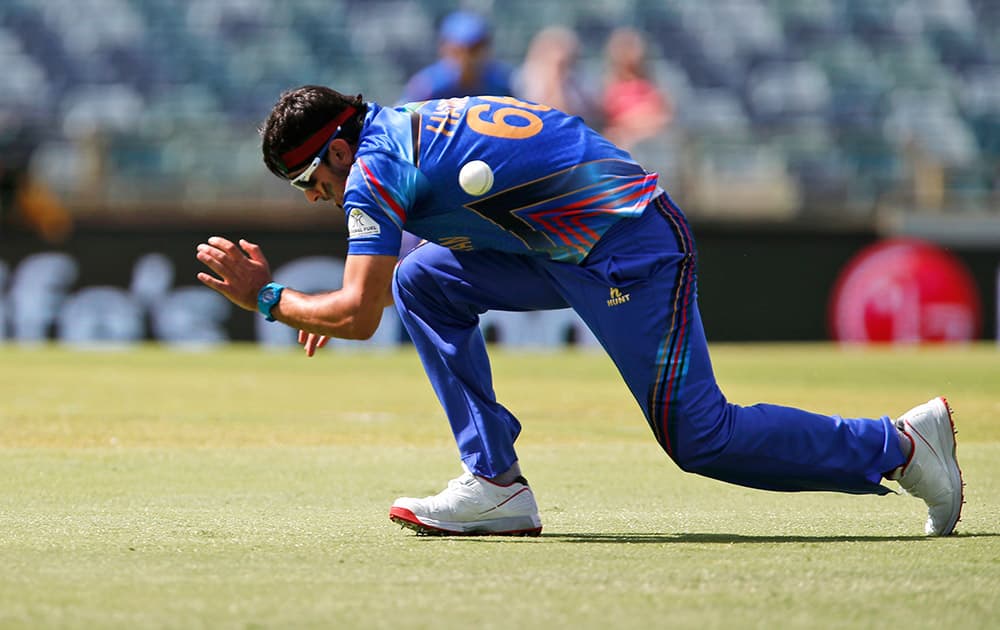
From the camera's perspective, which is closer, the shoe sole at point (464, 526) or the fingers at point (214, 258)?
the fingers at point (214, 258)

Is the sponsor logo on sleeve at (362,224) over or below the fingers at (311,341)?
over

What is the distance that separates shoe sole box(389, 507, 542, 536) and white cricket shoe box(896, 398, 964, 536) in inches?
48.5

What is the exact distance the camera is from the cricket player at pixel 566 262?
191 inches

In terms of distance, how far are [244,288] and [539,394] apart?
21.4ft

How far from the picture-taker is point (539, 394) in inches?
447

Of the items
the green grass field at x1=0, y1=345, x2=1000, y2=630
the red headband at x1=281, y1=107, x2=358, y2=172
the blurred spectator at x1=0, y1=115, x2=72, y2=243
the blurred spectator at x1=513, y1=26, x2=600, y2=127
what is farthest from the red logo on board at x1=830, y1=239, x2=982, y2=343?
the red headband at x1=281, y1=107, x2=358, y2=172

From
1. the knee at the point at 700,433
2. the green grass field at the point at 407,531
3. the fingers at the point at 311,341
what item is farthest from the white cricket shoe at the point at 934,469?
the fingers at the point at 311,341

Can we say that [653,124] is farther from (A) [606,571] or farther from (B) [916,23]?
(A) [606,571]

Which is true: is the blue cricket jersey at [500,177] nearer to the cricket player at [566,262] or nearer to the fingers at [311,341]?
the cricket player at [566,262]

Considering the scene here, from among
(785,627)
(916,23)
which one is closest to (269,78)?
(916,23)

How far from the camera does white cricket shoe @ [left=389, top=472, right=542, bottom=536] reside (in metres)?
5.14

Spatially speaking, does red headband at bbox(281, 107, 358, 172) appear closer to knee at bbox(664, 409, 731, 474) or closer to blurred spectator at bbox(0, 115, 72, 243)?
knee at bbox(664, 409, 731, 474)

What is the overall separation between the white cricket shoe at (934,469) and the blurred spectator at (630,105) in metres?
11.6

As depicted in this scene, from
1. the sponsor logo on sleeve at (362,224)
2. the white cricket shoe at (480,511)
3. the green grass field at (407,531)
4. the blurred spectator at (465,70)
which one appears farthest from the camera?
the blurred spectator at (465,70)
